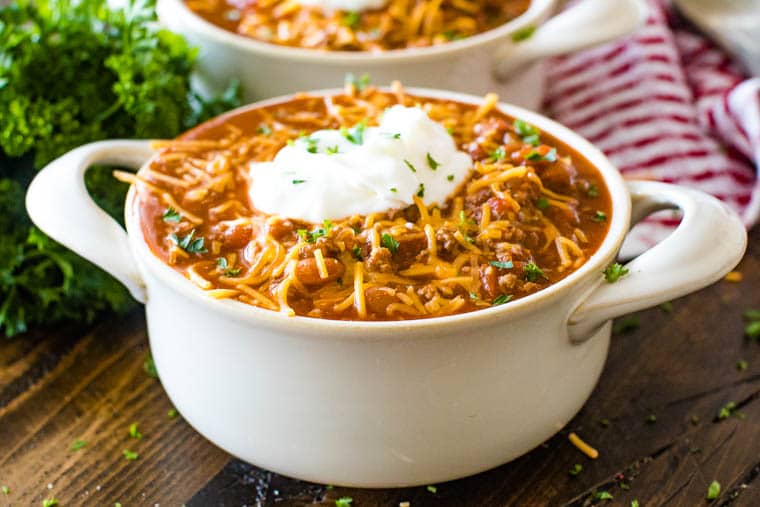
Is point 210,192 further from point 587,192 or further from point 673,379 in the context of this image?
point 673,379

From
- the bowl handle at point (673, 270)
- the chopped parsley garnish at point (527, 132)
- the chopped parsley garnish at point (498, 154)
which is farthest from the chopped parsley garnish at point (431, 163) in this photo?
the bowl handle at point (673, 270)

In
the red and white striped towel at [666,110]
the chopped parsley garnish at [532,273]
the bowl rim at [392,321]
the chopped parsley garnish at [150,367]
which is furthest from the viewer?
the red and white striped towel at [666,110]

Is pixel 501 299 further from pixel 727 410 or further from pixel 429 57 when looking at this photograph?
pixel 429 57

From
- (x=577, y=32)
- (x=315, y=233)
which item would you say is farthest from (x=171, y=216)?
(x=577, y=32)

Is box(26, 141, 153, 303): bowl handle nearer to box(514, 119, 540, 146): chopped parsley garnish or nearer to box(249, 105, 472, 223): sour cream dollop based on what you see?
box(249, 105, 472, 223): sour cream dollop

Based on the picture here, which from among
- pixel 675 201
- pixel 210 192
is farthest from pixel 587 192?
pixel 210 192

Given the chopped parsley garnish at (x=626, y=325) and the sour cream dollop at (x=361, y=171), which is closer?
the sour cream dollop at (x=361, y=171)

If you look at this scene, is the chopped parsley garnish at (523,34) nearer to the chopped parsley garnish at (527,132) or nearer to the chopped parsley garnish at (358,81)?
the chopped parsley garnish at (358,81)

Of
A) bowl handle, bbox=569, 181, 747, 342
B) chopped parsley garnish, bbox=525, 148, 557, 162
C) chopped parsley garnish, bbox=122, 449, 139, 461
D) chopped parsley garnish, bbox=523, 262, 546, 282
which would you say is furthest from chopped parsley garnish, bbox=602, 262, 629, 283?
chopped parsley garnish, bbox=122, 449, 139, 461
